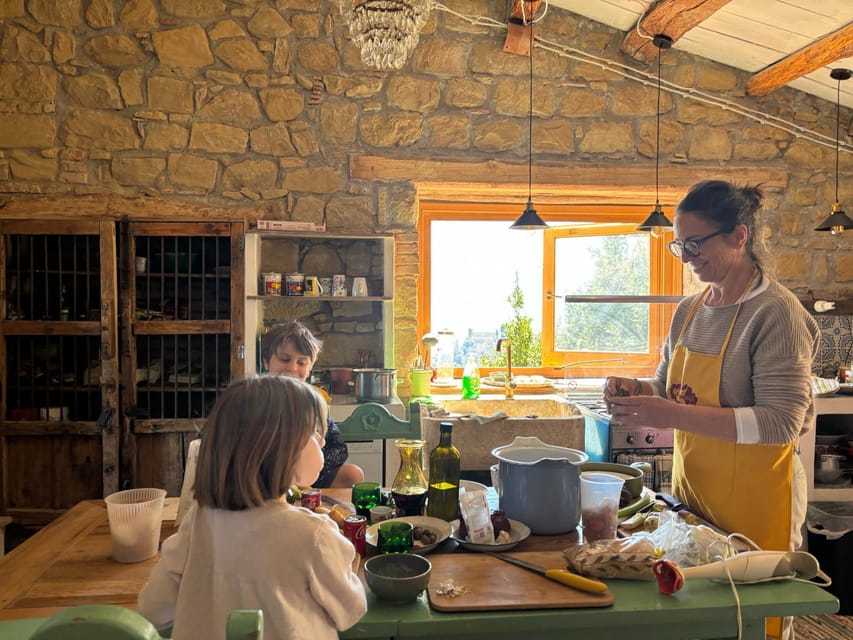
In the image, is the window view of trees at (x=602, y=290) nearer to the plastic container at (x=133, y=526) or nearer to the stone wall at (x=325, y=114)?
the stone wall at (x=325, y=114)

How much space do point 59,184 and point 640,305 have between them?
3761mm

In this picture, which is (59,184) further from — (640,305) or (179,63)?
(640,305)

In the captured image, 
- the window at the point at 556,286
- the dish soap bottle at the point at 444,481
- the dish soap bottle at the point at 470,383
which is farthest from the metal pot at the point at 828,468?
the dish soap bottle at the point at 444,481

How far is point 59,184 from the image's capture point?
3730 millimetres

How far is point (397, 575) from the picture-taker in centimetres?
135

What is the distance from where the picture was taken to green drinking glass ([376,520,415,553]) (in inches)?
58.5

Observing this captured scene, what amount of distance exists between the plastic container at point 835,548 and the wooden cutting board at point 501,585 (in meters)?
2.47

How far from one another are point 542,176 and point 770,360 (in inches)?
99.8

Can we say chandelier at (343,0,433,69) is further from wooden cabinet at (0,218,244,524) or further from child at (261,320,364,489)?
wooden cabinet at (0,218,244,524)

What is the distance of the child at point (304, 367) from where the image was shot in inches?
93.1

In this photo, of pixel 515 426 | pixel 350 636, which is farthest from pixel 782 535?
pixel 515 426

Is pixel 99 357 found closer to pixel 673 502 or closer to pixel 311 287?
pixel 311 287

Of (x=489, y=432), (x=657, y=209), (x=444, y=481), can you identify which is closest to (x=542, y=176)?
(x=657, y=209)

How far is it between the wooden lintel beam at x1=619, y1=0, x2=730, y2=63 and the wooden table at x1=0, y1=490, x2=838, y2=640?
9.05 ft
